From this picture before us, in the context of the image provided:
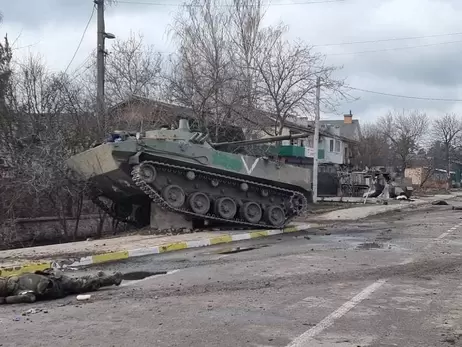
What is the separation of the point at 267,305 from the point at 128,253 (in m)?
4.93

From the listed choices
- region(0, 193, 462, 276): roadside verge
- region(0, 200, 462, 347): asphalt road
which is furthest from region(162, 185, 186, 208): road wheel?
region(0, 200, 462, 347): asphalt road

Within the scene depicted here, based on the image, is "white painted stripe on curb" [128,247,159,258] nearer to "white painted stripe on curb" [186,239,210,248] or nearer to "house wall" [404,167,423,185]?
"white painted stripe on curb" [186,239,210,248]

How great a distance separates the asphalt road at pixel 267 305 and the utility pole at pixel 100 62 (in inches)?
340

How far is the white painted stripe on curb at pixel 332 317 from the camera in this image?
15.9 ft

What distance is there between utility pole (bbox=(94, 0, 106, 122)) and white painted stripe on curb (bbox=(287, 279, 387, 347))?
40.9 ft

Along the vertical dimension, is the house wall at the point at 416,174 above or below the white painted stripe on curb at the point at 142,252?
above

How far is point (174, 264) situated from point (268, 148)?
1720cm

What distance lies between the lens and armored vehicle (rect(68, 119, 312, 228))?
43.0ft

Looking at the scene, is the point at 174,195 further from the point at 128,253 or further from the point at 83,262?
the point at 83,262

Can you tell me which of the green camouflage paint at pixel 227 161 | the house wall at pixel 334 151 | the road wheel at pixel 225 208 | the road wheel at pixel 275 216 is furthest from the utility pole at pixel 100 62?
the house wall at pixel 334 151

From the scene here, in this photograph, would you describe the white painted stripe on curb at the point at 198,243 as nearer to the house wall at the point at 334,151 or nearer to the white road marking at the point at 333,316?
the white road marking at the point at 333,316

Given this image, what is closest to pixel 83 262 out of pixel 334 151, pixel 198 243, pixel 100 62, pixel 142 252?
pixel 142 252

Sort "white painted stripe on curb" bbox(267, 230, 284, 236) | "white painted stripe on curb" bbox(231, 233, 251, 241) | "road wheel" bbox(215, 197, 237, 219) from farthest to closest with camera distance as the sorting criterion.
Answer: "white painted stripe on curb" bbox(267, 230, 284, 236) → "road wheel" bbox(215, 197, 237, 219) → "white painted stripe on curb" bbox(231, 233, 251, 241)

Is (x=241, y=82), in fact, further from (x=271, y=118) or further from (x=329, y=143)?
Result: (x=329, y=143)
